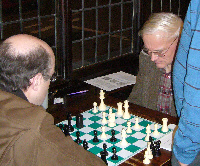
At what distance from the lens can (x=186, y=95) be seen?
1.41m

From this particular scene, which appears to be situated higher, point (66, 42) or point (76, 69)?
point (66, 42)

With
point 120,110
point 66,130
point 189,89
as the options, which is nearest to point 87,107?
point 120,110

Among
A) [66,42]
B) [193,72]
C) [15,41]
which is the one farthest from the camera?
[66,42]

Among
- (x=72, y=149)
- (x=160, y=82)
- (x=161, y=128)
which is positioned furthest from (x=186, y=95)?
(x=160, y=82)

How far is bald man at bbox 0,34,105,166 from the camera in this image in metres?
1.27

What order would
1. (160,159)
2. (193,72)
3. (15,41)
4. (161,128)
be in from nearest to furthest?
(193,72), (15,41), (160,159), (161,128)

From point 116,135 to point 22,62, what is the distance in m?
0.96

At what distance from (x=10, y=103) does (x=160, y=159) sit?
98cm

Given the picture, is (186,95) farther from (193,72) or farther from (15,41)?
(15,41)

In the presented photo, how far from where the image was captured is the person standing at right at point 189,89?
1.37m

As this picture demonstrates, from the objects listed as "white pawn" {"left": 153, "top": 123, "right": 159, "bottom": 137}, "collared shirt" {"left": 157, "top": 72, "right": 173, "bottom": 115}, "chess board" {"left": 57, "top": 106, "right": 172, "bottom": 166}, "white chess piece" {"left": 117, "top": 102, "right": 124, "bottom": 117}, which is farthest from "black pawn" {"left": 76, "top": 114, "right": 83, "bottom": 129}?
"collared shirt" {"left": 157, "top": 72, "right": 173, "bottom": 115}

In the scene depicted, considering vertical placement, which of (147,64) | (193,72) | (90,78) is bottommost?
(90,78)

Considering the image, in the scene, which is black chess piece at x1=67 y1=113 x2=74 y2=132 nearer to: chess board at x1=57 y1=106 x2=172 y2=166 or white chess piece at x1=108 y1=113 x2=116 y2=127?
chess board at x1=57 y1=106 x2=172 y2=166

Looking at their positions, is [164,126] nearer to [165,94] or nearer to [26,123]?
[165,94]
